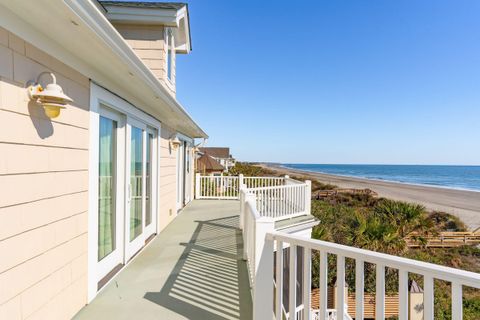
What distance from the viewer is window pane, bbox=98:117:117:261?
3.19m

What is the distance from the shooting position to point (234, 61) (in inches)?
621

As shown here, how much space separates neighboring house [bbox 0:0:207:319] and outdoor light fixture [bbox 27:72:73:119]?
32 millimetres

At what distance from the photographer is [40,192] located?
2088 mm

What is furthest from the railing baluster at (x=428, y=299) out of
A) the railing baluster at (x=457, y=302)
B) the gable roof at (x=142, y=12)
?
the gable roof at (x=142, y=12)

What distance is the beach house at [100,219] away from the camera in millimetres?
1750

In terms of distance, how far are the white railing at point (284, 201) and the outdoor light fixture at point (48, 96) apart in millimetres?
5154

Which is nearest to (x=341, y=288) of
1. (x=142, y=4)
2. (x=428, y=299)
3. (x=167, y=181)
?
(x=428, y=299)

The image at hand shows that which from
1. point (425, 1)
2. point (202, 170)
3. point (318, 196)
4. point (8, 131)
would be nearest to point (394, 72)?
point (425, 1)

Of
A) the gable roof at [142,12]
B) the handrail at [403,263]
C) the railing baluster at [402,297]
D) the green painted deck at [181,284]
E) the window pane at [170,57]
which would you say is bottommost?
the green painted deck at [181,284]

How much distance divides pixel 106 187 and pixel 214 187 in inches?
329

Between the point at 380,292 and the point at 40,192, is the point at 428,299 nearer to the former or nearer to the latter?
the point at 380,292

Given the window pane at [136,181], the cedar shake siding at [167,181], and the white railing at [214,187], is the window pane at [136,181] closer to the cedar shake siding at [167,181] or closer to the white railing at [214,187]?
the cedar shake siding at [167,181]

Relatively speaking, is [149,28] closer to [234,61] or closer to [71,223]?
[71,223]

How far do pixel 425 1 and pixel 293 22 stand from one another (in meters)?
5.11
